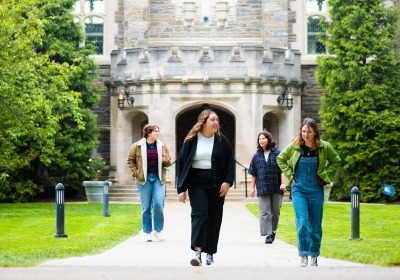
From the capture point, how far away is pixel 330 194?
98.1 ft

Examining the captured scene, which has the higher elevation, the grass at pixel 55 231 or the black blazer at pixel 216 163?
the black blazer at pixel 216 163

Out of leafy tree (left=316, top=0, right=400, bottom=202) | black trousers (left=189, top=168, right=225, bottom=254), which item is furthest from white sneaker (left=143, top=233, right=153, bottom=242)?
leafy tree (left=316, top=0, right=400, bottom=202)

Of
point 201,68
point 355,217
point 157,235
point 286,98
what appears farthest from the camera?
point 286,98

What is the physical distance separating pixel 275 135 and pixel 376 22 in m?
4.66

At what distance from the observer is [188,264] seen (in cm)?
1124

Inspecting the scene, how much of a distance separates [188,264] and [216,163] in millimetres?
1210

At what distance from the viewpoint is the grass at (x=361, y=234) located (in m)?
11.6

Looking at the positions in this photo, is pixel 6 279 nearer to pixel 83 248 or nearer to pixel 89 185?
pixel 83 248

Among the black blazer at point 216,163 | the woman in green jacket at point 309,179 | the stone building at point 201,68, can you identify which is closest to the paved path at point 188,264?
the woman in green jacket at point 309,179

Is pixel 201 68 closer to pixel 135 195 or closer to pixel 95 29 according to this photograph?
pixel 135 195

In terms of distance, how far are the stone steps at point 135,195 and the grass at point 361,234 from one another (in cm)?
279

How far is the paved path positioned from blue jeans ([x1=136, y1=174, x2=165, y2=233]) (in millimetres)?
284

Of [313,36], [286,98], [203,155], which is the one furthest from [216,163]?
[313,36]

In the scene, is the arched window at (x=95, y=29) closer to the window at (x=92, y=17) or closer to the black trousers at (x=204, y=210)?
the window at (x=92, y=17)
